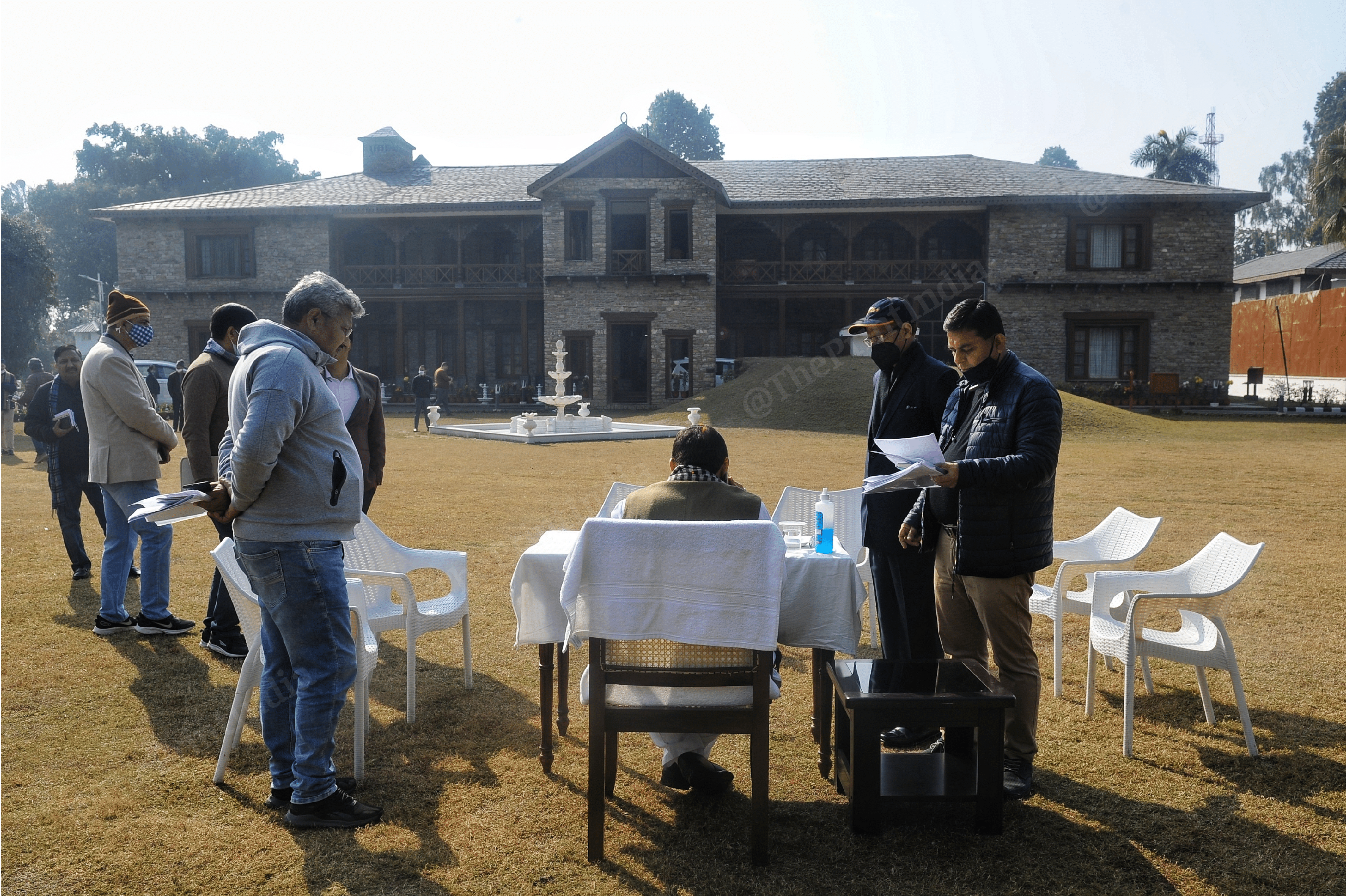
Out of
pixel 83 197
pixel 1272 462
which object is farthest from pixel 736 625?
pixel 83 197

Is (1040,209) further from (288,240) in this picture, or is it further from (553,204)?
(288,240)

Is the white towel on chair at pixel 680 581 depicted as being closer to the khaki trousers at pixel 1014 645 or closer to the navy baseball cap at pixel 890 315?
the khaki trousers at pixel 1014 645

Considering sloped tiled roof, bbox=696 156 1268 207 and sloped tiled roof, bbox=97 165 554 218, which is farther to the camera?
sloped tiled roof, bbox=97 165 554 218

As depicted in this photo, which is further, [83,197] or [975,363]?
[83,197]

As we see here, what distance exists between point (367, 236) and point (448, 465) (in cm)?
1982

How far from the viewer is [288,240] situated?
30.2 metres

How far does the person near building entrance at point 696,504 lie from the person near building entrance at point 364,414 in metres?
2.18

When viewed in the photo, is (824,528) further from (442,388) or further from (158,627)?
(442,388)

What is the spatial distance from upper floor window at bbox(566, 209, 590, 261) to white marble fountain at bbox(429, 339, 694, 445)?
7985mm

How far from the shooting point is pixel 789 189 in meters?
29.7

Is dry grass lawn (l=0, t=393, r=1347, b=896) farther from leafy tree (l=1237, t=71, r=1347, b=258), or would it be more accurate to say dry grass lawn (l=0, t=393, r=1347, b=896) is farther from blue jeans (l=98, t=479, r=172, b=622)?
leafy tree (l=1237, t=71, r=1347, b=258)

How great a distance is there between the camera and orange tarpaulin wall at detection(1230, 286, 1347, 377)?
32.8m

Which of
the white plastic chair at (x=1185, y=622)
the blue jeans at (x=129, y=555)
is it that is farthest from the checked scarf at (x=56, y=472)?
the white plastic chair at (x=1185, y=622)

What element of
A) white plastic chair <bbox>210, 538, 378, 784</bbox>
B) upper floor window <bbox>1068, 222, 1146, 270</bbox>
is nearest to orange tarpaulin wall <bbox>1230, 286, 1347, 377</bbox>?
upper floor window <bbox>1068, 222, 1146, 270</bbox>
